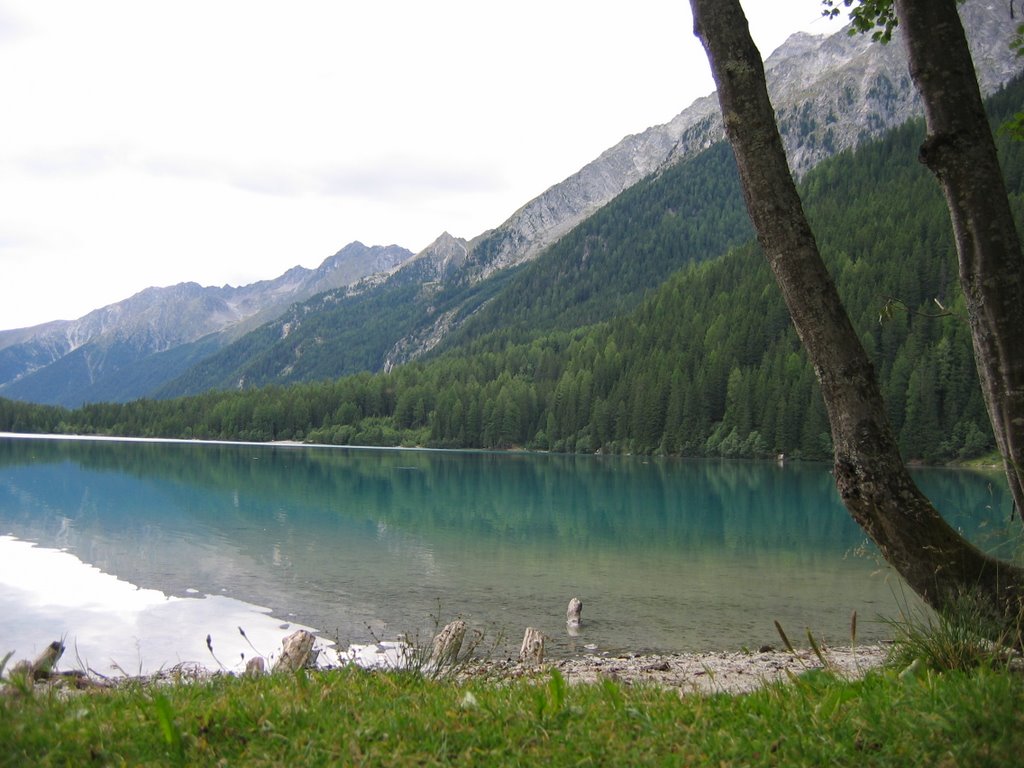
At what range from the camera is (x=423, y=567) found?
2569 cm

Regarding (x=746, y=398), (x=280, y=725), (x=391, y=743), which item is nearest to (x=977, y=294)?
(x=391, y=743)

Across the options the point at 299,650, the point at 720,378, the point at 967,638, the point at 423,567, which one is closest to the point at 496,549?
the point at 423,567

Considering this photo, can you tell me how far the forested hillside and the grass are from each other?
85.2 m

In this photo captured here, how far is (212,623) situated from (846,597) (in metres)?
16.8

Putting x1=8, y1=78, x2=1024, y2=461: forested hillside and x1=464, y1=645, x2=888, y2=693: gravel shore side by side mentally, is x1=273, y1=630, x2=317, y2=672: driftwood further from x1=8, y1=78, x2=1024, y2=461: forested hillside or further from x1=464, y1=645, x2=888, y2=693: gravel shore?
x1=8, y1=78, x2=1024, y2=461: forested hillside

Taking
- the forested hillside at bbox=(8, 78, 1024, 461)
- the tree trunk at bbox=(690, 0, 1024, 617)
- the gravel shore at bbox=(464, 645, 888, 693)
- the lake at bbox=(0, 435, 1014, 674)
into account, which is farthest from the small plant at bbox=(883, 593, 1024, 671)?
the forested hillside at bbox=(8, 78, 1024, 461)

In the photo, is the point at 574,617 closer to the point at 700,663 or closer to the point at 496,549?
the point at 700,663

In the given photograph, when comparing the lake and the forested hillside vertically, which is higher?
the forested hillside

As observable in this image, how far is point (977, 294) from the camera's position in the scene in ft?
18.2

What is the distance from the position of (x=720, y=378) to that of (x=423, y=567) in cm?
10060

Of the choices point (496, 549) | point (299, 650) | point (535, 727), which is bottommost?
point (496, 549)

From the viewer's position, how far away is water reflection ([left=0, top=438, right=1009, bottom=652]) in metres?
19.2

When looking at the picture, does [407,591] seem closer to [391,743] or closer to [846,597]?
[846,597]

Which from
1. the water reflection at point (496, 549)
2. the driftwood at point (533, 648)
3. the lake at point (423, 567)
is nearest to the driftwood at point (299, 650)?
the lake at point (423, 567)
